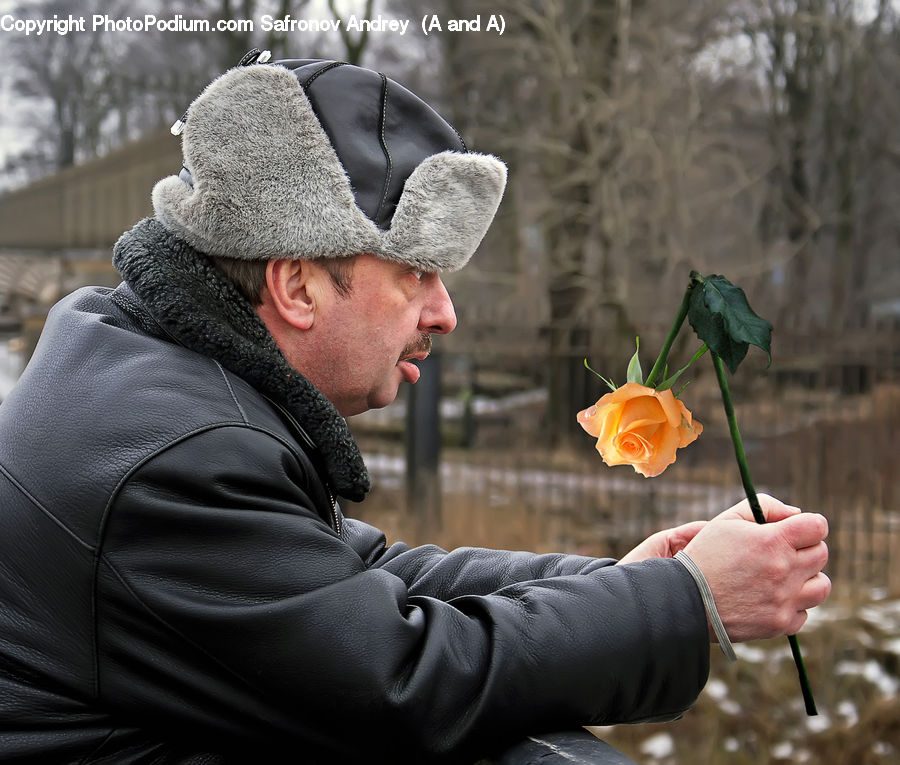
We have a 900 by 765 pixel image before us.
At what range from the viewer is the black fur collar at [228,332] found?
1450 millimetres

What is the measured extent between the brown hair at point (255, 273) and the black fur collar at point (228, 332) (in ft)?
0.08

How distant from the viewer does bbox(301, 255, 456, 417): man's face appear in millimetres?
1564

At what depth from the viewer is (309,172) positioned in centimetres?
151

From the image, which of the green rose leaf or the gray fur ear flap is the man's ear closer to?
the gray fur ear flap

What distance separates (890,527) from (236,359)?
605 centimetres

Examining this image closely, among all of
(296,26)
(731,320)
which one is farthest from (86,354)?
(296,26)

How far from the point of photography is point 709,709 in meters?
4.40

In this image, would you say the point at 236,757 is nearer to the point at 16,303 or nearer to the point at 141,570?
the point at 141,570

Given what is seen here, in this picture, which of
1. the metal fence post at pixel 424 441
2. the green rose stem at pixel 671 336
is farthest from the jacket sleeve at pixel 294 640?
the metal fence post at pixel 424 441

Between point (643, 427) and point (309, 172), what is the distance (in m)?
0.62

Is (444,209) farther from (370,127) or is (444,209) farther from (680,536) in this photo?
(680,536)

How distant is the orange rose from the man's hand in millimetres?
135

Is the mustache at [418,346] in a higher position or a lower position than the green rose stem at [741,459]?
higher

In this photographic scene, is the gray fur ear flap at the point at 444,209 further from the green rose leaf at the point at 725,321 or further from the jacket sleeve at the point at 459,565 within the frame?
the jacket sleeve at the point at 459,565
